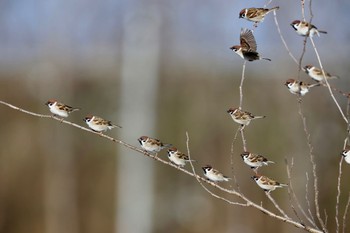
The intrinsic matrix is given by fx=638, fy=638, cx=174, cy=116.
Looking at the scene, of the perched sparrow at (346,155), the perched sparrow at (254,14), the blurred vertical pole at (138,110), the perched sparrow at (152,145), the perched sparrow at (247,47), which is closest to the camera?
the perched sparrow at (346,155)

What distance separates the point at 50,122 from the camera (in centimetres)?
1515

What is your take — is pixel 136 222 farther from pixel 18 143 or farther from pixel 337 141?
pixel 18 143

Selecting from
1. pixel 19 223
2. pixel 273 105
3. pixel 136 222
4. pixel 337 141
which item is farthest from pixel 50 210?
pixel 337 141

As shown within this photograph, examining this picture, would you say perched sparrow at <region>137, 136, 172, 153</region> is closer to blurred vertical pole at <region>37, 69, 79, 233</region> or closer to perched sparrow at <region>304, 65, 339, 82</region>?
perched sparrow at <region>304, 65, 339, 82</region>

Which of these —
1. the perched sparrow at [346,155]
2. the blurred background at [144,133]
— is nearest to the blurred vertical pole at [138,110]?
the blurred background at [144,133]

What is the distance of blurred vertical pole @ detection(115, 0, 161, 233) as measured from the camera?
476 inches

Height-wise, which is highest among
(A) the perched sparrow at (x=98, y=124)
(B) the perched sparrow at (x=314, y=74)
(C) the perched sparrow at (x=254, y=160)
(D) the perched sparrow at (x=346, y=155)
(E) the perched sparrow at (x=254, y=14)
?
(E) the perched sparrow at (x=254, y=14)

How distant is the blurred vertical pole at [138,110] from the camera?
39.7ft

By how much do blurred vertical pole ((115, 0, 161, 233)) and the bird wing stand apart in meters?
8.60

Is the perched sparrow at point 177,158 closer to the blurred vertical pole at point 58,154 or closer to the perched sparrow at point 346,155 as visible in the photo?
the perched sparrow at point 346,155

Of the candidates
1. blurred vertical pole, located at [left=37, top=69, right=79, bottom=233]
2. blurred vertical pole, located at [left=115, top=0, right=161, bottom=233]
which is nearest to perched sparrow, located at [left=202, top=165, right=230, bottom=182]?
blurred vertical pole, located at [left=115, top=0, right=161, bottom=233]

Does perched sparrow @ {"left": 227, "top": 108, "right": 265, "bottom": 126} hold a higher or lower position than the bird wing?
lower

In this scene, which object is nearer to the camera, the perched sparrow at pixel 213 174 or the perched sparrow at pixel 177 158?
the perched sparrow at pixel 213 174

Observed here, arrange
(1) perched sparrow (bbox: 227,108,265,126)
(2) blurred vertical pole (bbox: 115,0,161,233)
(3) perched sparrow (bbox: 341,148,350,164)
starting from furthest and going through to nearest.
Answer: (2) blurred vertical pole (bbox: 115,0,161,233) < (1) perched sparrow (bbox: 227,108,265,126) < (3) perched sparrow (bbox: 341,148,350,164)
